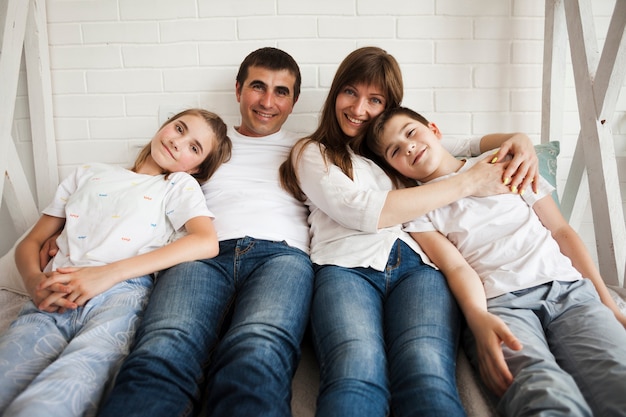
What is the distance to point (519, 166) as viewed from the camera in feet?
4.49

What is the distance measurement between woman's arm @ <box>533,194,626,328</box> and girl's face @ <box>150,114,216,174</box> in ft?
3.44

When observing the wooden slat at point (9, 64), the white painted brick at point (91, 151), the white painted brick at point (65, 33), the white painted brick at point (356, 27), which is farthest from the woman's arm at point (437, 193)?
the white painted brick at point (65, 33)

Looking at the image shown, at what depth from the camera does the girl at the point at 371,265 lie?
0.94 meters

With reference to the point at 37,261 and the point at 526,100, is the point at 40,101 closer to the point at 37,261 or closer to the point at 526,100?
the point at 37,261

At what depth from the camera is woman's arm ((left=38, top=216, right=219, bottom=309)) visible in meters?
1.17

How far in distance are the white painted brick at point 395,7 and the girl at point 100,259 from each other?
799 millimetres

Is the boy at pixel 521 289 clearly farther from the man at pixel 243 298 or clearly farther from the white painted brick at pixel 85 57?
the white painted brick at pixel 85 57

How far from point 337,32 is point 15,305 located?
150 cm

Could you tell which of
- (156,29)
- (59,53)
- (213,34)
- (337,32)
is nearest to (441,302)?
(337,32)

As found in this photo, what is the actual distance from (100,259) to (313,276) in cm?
59

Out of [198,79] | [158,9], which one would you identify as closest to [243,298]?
[198,79]

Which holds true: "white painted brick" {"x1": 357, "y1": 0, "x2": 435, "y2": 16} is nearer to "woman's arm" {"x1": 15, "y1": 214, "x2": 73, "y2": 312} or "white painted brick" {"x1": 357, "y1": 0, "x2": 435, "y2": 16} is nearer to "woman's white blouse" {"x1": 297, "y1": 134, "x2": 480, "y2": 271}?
"woman's white blouse" {"x1": 297, "y1": 134, "x2": 480, "y2": 271}

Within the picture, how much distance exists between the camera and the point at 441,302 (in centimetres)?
117

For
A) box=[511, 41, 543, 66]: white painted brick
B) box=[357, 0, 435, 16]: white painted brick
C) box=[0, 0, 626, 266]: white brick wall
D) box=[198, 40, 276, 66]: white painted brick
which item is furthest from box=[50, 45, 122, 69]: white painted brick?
box=[511, 41, 543, 66]: white painted brick
